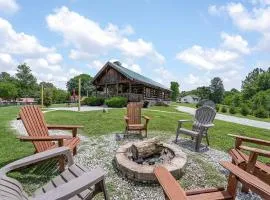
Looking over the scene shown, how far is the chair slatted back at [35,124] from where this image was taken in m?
4.05

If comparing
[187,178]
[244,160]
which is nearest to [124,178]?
[187,178]

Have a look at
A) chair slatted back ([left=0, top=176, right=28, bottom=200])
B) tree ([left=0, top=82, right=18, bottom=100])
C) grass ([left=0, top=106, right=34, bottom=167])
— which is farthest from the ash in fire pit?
tree ([left=0, top=82, right=18, bottom=100])

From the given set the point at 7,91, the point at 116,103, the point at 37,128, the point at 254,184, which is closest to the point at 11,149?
the point at 37,128

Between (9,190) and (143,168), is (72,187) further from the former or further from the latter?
(143,168)

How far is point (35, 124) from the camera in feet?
14.2

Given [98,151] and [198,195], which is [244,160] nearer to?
[198,195]

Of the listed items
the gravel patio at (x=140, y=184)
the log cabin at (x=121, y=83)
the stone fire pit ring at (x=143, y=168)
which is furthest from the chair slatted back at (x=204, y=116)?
the log cabin at (x=121, y=83)

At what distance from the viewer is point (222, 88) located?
6794 cm

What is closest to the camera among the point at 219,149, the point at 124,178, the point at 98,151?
the point at 124,178

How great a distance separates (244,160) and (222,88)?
69.4 metres

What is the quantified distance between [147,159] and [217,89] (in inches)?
2661

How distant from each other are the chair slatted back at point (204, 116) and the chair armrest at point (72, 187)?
4.61 meters

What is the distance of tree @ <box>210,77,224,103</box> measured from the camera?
65.2 meters

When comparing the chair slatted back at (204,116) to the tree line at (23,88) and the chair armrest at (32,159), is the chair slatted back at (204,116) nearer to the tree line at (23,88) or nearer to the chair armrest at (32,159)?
the chair armrest at (32,159)
